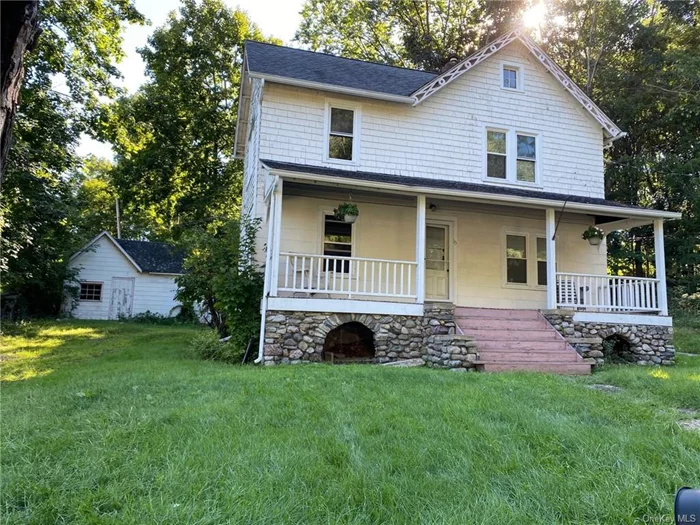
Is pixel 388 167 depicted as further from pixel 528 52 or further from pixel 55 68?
pixel 55 68

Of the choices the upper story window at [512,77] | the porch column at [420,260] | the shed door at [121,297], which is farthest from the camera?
the shed door at [121,297]

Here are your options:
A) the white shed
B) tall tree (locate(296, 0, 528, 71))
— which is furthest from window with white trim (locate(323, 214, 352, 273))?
tall tree (locate(296, 0, 528, 71))

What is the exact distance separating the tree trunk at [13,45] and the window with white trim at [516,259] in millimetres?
10958

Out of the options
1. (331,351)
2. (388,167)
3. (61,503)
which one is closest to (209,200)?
(388,167)

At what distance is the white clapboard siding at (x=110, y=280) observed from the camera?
21.3 meters

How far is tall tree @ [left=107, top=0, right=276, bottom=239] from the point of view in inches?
834

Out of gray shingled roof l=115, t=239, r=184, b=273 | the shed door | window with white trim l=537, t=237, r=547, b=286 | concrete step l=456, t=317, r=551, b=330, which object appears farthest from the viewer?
gray shingled roof l=115, t=239, r=184, b=273

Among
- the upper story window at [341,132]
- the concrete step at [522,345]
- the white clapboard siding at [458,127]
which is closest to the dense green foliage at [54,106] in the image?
the white clapboard siding at [458,127]

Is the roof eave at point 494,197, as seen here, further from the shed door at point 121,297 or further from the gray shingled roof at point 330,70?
the shed door at point 121,297

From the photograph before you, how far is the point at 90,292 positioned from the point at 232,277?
16178 millimetres

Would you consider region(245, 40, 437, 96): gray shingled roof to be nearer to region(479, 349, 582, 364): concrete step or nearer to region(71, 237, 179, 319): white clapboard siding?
region(479, 349, 582, 364): concrete step

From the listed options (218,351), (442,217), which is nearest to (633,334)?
(442,217)

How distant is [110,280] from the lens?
2167 centimetres

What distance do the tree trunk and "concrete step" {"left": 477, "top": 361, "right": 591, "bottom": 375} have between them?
7.27 m
